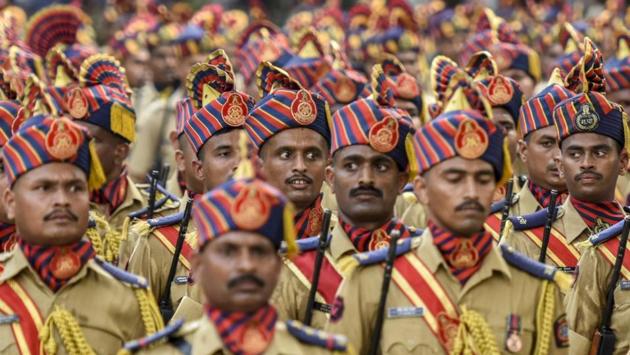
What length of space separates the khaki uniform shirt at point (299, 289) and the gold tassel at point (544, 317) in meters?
1.38

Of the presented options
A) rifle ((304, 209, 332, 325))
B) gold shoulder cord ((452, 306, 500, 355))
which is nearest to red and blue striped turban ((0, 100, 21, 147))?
rifle ((304, 209, 332, 325))

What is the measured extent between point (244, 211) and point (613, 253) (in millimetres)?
3266

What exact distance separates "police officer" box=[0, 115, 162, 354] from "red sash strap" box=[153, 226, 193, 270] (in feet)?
6.46

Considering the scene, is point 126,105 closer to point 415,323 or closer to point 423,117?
point 423,117

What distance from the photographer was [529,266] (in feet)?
25.3

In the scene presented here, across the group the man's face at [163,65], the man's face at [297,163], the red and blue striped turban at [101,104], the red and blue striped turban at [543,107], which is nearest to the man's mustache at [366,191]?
the man's face at [297,163]

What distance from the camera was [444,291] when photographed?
25.0ft

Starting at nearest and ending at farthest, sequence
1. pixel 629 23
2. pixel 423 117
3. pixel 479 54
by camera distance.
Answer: pixel 479 54, pixel 423 117, pixel 629 23

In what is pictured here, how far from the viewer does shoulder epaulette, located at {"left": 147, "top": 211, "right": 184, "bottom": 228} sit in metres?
10.3

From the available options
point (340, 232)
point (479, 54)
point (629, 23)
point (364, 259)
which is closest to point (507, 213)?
point (479, 54)

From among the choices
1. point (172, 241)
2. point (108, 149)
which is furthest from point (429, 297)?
point (108, 149)

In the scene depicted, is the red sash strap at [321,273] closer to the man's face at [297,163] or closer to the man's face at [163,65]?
the man's face at [297,163]

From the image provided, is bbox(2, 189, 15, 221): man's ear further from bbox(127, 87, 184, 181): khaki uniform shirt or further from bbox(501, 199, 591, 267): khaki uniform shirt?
bbox(127, 87, 184, 181): khaki uniform shirt

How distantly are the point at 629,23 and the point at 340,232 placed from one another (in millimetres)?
12721
